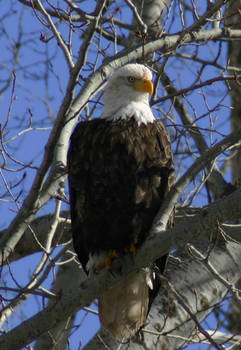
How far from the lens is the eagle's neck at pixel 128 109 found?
13.2ft

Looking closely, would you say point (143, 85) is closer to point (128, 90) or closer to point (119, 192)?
point (128, 90)

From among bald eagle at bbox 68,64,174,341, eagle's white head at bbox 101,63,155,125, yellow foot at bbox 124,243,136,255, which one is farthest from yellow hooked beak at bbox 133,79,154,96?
yellow foot at bbox 124,243,136,255

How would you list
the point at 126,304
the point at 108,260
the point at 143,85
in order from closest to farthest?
the point at 108,260 < the point at 126,304 < the point at 143,85

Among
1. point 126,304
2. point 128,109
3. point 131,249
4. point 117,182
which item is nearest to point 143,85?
point 128,109

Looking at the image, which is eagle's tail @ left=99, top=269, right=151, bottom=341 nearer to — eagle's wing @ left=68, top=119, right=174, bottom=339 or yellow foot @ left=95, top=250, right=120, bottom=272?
eagle's wing @ left=68, top=119, right=174, bottom=339

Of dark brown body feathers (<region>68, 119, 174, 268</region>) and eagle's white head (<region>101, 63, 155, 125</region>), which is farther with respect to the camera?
eagle's white head (<region>101, 63, 155, 125</region>)

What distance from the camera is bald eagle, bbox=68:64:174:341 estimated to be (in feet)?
12.3

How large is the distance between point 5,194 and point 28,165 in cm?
87

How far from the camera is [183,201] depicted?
4.84 metres

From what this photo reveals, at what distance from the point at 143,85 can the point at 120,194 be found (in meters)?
0.82

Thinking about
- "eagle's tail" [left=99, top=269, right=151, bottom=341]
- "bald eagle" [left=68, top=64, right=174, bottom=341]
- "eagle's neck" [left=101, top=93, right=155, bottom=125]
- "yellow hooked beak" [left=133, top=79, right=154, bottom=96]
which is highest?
"yellow hooked beak" [left=133, top=79, right=154, bottom=96]

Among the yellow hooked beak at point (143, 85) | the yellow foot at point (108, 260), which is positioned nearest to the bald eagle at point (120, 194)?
the yellow foot at point (108, 260)

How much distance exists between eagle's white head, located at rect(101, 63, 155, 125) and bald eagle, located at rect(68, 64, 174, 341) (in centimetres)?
4

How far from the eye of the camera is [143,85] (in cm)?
429
